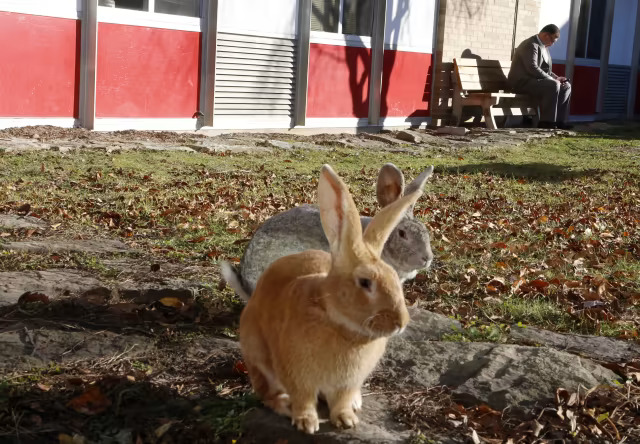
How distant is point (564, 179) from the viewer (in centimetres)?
1081

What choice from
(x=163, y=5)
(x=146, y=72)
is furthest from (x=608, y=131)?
(x=146, y=72)

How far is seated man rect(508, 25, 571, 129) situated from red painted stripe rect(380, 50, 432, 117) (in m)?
2.04

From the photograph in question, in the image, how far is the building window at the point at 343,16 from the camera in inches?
576

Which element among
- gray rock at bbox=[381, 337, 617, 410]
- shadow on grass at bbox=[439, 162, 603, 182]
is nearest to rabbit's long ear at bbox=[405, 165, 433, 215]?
gray rock at bbox=[381, 337, 617, 410]

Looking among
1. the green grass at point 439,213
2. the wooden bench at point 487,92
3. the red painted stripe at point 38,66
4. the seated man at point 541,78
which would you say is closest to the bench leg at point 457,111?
the wooden bench at point 487,92

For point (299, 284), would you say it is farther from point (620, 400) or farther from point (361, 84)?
point (361, 84)

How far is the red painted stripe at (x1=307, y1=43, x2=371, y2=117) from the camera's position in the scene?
1465 cm

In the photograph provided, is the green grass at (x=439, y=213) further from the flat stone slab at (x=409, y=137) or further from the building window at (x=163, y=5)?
the building window at (x=163, y=5)

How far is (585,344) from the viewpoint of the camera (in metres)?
4.00

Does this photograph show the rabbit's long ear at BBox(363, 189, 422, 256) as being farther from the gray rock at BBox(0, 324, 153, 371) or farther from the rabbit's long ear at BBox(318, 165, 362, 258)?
the gray rock at BBox(0, 324, 153, 371)

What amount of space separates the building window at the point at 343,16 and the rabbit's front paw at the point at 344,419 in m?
12.2

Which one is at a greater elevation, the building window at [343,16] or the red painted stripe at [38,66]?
the building window at [343,16]

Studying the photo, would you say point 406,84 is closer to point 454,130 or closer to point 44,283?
point 454,130

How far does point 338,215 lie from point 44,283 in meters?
2.38
